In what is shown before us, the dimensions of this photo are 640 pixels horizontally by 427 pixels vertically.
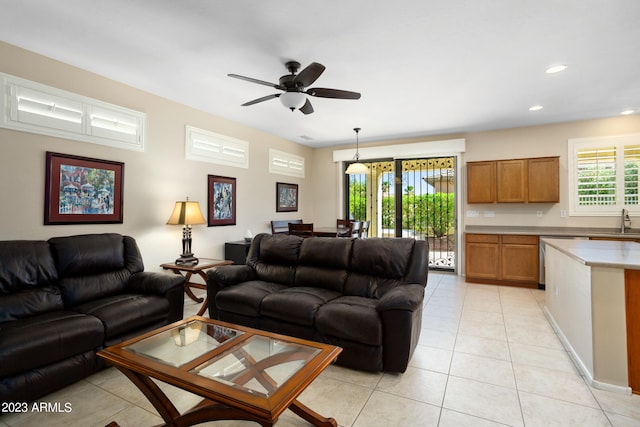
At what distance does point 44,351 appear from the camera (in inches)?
81.4

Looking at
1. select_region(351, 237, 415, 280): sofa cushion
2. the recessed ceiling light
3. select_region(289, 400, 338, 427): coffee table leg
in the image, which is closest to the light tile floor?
select_region(289, 400, 338, 427): coffee table leg

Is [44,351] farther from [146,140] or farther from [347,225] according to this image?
[347,225]

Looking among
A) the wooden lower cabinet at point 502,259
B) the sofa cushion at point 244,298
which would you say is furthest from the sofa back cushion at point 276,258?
the wooden lower cabinet at point 502,259

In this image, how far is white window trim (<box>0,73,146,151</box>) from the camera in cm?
281

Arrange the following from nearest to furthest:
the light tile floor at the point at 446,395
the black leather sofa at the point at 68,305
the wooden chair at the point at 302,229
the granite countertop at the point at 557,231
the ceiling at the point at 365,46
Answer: the light tile floor at the point at 446,395, the black leather sofa at the point at 68,305, the ceiling at the point at 365,46, the granite countertop at the point at 557,231, the wooden chair at the point at 302,229

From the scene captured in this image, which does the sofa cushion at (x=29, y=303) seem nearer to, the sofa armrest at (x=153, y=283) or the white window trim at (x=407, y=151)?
the sofa armrest at (x=153, y=283)

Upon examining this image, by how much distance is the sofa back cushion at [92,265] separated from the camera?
2773mm

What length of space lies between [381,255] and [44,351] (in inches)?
108

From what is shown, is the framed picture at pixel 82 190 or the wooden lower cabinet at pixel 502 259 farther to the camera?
the wooden lower cabinet at pixel 502 259

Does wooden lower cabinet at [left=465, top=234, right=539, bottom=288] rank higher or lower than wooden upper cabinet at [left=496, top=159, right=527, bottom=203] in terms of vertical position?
lower

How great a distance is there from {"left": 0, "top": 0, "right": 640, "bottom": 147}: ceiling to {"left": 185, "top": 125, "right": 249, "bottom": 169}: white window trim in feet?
1.42

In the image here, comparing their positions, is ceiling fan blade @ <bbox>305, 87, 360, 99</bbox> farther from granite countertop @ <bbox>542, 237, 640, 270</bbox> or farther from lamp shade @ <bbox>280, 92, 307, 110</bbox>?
granite countertop @ <bbox>542, 237, 640, 270</bbox>

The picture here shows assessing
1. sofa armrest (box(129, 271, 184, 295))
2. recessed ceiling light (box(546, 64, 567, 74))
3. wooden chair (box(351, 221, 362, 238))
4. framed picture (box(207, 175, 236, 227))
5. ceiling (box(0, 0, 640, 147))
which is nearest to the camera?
ceiling (box(0, 0, 640, 147))

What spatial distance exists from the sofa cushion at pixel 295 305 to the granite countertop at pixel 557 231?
3.81 meters
